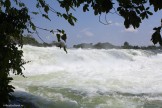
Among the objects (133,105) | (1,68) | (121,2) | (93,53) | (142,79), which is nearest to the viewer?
(121,2)

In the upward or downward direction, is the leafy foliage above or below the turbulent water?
above

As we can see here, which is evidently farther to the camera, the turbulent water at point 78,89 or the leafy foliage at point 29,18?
the turbulent water at point 78,89

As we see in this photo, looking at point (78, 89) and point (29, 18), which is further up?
point (29, 18)

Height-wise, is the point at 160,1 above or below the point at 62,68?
above

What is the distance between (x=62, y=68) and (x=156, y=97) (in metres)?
9.29

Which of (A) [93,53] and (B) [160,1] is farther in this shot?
(A) [93,53]

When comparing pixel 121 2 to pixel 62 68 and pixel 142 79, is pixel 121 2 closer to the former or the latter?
pixel 142 79

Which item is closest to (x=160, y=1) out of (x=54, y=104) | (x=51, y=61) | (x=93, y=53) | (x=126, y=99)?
(x=54, y=104)

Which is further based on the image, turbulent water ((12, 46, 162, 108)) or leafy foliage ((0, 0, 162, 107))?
turbulent water ((12, 46, 162, 108))

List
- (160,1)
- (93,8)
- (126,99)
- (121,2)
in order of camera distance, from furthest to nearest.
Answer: (126,99)
(93,8)
(121,2)
(160,1)

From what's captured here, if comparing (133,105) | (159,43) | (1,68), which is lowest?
(133,105)

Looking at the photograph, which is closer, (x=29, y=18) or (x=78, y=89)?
(x=29, y=18)

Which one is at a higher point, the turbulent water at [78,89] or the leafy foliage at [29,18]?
the leafy foliage at [29,18]

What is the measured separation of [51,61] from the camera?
21.4 meters
